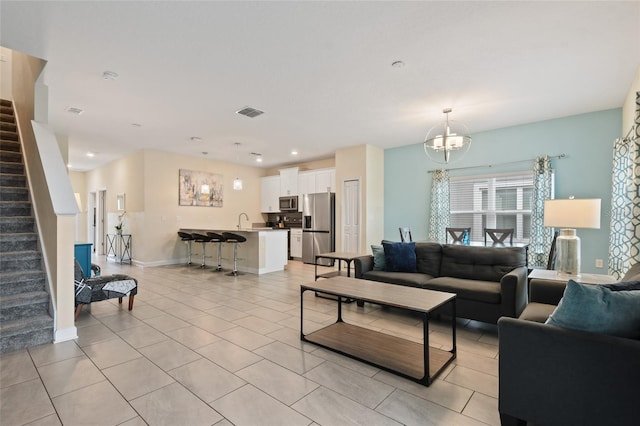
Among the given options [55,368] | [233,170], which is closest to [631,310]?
[55,368]

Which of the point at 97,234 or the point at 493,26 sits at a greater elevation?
the point at 493,26

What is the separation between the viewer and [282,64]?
3.22m

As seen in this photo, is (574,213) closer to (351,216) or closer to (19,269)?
(351,216)

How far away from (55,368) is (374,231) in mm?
5714

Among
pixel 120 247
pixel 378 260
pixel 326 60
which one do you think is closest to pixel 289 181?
pixel 120 247

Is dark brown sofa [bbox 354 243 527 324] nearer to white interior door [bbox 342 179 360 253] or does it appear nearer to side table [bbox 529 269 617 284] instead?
side table [bbox 529 269 617 284]

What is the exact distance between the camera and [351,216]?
6961mm

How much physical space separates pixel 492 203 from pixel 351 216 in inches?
112

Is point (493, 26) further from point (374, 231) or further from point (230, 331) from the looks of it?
point (374, 231)

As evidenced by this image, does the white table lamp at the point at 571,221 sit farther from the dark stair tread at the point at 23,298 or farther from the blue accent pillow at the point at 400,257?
the dark stair tread at the point at 23,298

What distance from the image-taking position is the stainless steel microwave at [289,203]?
28.2ft

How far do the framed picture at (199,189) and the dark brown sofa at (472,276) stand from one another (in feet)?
18.0

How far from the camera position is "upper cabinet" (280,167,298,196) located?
8.55 m

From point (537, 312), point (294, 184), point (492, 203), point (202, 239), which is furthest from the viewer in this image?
point (294, 184)
